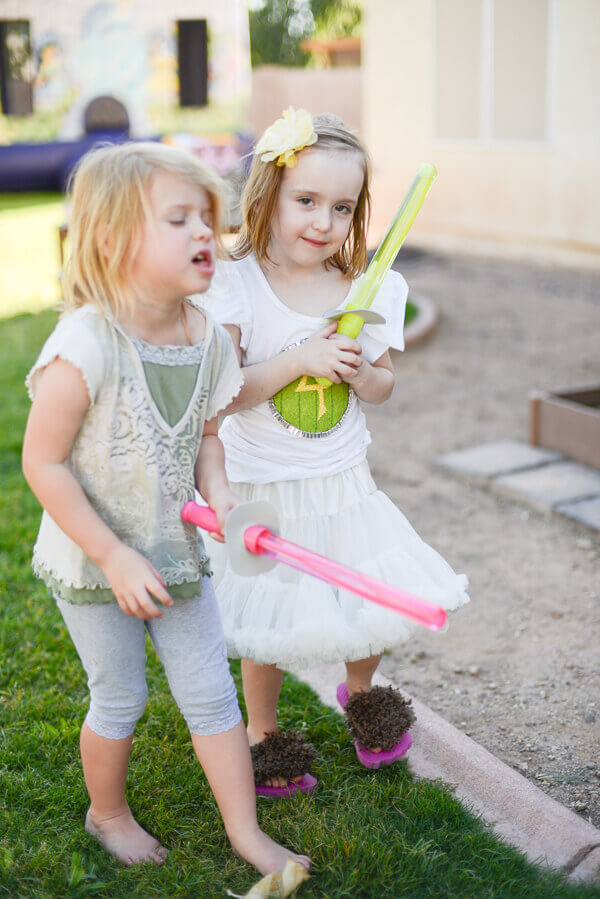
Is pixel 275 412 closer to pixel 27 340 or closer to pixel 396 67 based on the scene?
pixel 27 340

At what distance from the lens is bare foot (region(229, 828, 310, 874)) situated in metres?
1.95

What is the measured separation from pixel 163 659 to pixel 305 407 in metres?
0.64

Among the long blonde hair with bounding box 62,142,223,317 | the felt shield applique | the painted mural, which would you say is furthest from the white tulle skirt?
the painted mural

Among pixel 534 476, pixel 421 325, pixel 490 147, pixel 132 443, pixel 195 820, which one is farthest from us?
pixel 490 147

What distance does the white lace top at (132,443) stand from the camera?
5.78ft

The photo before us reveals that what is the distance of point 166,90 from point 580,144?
480 inches

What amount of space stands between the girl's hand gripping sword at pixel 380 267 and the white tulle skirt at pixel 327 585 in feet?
1.15

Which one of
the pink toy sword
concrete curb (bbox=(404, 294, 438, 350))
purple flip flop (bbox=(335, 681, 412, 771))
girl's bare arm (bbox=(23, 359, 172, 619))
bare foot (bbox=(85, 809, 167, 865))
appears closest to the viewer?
the pink toy sword

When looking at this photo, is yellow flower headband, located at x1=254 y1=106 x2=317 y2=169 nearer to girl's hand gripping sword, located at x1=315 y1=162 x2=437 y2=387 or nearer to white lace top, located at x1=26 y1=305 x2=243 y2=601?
girl's hand gripping sword, located at x1=315 y1=162 x2=437 y2=387

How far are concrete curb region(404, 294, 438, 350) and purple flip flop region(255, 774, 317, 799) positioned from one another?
14.4 feet

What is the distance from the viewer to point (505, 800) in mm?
2271

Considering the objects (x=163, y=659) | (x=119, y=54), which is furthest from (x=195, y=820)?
(x=119, y=54)

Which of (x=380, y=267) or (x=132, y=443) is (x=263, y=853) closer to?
(x=132, y=443)

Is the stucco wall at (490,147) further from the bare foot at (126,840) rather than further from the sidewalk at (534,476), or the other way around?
the bare foot at (126,840)
